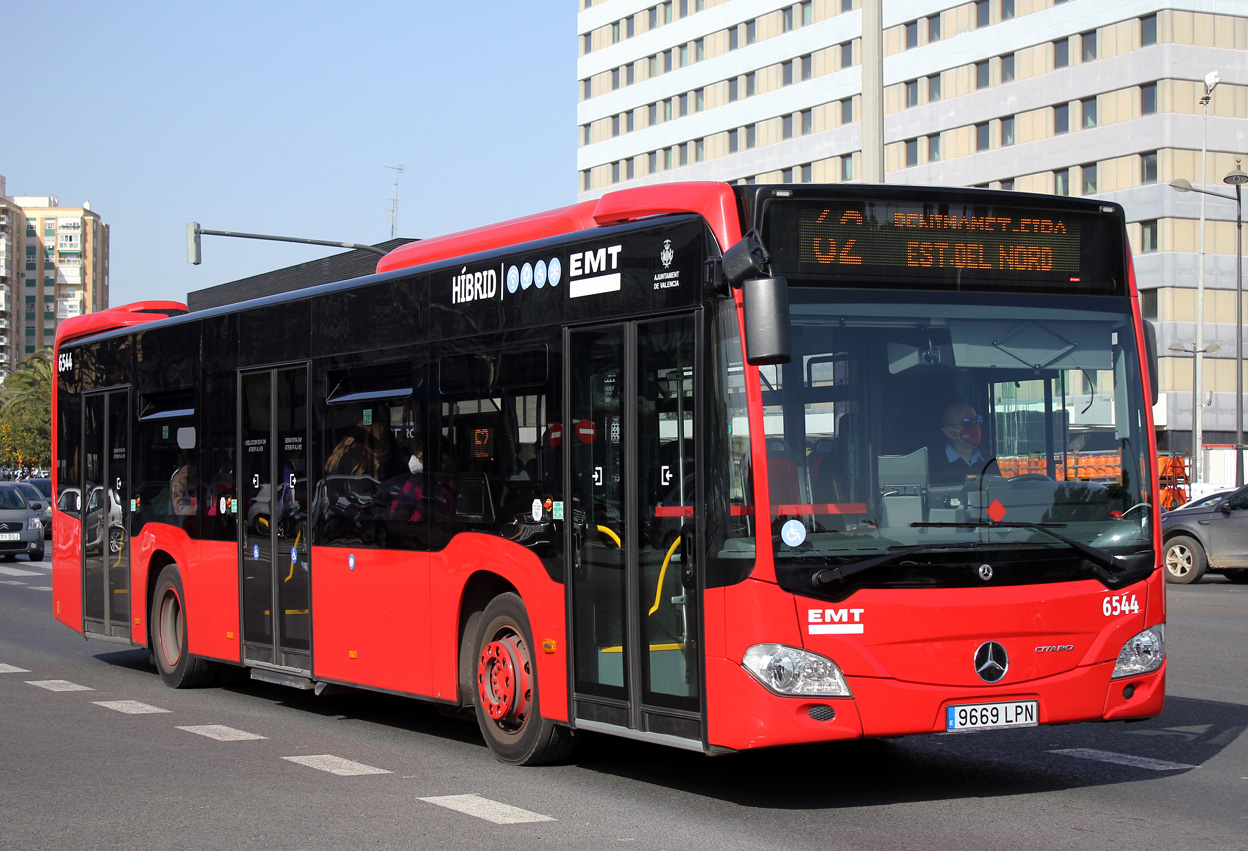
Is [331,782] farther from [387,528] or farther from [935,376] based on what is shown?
[935,376]

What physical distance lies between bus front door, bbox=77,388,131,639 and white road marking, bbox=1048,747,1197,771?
8417mm

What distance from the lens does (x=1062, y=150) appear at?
203 ft

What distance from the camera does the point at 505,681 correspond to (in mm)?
8648

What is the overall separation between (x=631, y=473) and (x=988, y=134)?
2390 inches

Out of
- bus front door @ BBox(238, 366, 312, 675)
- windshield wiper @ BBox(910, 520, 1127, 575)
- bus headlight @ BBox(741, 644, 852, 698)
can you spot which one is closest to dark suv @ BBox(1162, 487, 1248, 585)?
bus front door @ BBox(238, 366, 312, 675)

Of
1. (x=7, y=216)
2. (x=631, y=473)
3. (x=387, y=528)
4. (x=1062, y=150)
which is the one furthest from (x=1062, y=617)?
(x=7, y=216)

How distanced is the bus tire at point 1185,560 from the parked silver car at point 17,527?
2424 cm

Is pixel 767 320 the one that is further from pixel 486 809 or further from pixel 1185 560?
pixel 1185 560

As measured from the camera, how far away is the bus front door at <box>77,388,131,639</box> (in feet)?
45.2

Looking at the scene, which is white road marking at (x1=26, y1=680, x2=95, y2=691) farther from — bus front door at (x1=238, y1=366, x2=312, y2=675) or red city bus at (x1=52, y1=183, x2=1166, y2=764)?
red city bus at (x1=52, y1=183, x2=1166, y2=764)

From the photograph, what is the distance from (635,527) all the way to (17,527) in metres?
30.0

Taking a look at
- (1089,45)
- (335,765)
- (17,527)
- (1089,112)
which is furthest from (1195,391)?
(335,765)

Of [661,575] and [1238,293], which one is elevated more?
[1238,293]

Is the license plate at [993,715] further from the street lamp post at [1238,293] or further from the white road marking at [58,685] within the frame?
the street lamp post at [1238,293]
